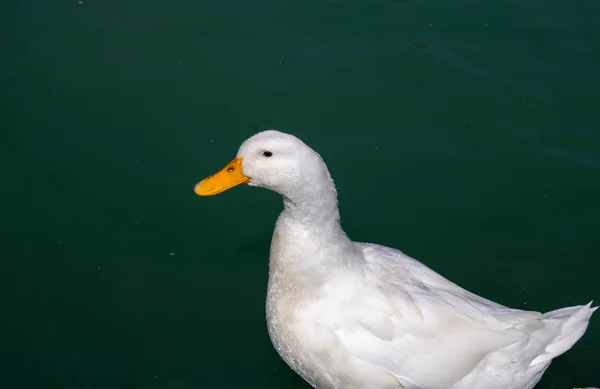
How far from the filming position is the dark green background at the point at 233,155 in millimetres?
5137

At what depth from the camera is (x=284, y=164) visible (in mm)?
3988

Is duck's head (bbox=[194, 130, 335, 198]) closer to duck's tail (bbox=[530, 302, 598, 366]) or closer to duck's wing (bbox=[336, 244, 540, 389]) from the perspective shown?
duck's wing (bbox=[336, 244, 540, 389])

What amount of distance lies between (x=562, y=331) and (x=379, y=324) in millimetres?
1117

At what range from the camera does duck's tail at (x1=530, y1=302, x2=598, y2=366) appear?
4426 millimetres

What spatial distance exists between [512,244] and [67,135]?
3723 mm

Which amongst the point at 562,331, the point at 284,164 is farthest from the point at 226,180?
the point at 562,331

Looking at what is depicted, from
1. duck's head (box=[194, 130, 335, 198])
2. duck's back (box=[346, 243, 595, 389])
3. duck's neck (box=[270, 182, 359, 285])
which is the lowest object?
duck's back (box=[346, 243, 595, 389])

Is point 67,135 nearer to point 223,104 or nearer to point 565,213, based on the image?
point 223,104

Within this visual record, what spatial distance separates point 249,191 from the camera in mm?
5938

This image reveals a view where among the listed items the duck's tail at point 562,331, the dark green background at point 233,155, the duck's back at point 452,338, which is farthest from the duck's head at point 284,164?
the duck's tail at point 562,331

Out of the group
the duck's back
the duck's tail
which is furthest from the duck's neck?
the duck's tail

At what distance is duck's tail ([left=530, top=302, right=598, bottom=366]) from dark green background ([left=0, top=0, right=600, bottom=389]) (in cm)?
75

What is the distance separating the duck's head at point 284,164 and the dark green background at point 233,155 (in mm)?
1477

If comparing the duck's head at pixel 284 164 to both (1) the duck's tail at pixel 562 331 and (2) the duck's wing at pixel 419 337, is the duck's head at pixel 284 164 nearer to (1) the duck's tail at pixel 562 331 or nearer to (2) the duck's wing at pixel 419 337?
(2) the duck's wing at pixel 419 337
